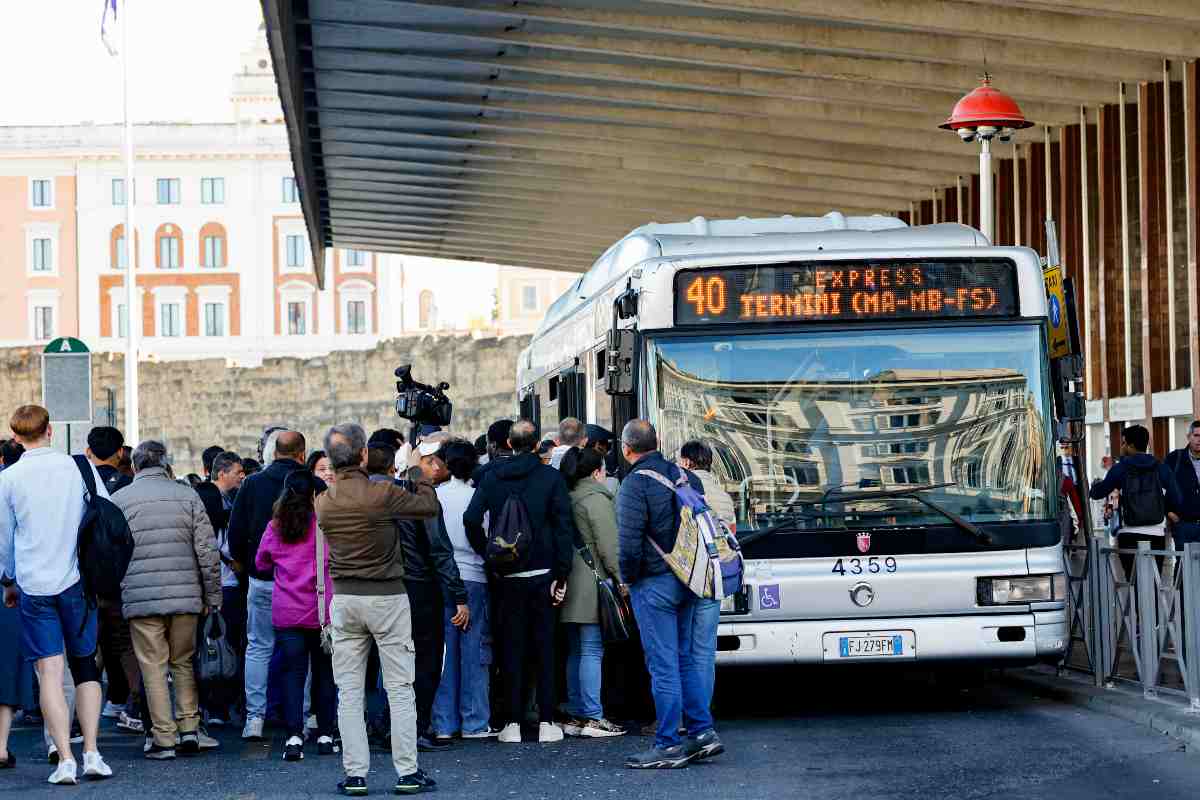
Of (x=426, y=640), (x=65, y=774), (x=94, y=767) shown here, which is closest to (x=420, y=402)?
(x=426, y=640)

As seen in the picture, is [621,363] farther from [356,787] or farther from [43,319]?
[43,319]

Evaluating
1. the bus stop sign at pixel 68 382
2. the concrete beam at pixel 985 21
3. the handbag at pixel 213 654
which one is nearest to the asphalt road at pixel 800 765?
the handbag at pixel 213 654

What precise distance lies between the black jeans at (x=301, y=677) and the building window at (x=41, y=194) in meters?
95.4

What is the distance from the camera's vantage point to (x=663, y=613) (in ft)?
33.0

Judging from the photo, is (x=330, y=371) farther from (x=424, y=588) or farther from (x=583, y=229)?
(x=424, y=588)

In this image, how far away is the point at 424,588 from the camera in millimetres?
10922

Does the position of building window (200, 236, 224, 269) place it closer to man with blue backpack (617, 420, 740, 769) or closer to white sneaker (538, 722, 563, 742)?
white sneaker (538, 722, 563, 742)

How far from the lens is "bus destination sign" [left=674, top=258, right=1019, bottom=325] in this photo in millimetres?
11609

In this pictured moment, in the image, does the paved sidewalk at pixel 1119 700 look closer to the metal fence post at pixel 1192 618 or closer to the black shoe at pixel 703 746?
the metal fence post at pixel 1192 618

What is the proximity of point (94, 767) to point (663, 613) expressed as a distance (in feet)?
9.50

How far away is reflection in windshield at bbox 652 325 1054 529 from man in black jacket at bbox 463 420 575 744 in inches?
28.8

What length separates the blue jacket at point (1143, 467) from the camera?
14.8m

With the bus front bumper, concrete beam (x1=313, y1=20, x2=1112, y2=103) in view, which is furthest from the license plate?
concrete beam (x1=313, y1=20, x2=1112, y2=103)

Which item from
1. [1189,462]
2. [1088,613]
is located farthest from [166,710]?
[1189,462]
